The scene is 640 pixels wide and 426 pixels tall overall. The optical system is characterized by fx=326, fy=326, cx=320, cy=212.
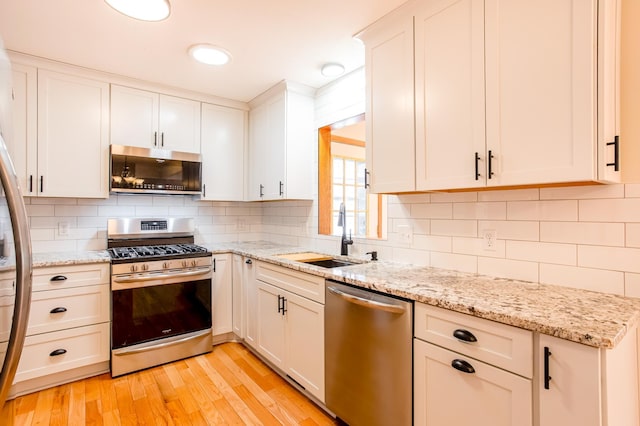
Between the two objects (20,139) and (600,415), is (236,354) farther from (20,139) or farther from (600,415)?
(600,415)

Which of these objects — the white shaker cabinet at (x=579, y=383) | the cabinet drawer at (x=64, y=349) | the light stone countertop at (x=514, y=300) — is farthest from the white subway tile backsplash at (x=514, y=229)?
the cabinet drawer at (x=64, y=349)

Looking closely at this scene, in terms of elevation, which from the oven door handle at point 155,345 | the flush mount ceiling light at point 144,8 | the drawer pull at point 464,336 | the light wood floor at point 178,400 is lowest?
the light wood floor at point 178,400

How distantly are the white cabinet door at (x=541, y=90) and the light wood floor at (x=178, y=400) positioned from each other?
1783 mm

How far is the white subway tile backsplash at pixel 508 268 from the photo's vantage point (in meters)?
1.60

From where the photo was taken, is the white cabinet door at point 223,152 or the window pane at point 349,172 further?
the window pane at point 349,172

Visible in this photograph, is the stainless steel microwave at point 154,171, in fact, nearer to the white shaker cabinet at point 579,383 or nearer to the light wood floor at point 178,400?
the light wood floor at point 178,400

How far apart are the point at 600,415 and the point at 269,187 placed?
104 inches

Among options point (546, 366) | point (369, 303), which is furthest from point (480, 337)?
point (369, 303)

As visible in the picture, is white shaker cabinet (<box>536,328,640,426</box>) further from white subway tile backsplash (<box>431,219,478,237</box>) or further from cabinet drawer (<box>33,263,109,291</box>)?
cabinet drawer (<box>33,263,109,291</box>)

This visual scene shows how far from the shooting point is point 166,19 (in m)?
1.91

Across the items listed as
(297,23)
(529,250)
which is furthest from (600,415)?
(297,23)

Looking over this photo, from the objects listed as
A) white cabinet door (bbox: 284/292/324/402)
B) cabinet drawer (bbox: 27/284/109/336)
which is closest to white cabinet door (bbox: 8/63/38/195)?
cabinet drawer (bbox: 27/284/109/336)

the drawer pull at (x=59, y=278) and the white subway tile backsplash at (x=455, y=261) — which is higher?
the white subway tile backsplash at (x=455, y=261)

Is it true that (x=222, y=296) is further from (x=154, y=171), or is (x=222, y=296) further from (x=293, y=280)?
(x=154, y=171)
